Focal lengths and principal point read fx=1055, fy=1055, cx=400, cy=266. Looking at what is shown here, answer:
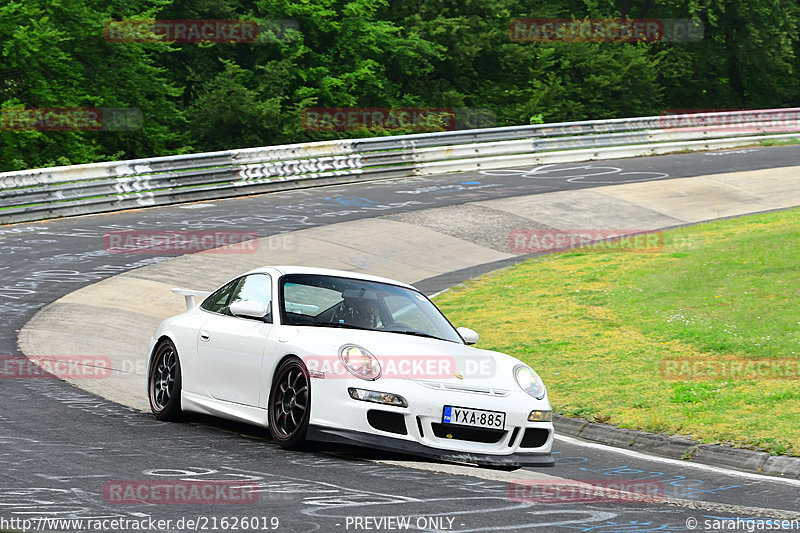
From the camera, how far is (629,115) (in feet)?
166

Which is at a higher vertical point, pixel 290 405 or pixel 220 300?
pixel 220 300

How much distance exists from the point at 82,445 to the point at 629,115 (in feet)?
150

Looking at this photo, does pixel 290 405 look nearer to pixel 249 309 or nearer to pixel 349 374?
pixel 349 374

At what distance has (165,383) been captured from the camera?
945 cm

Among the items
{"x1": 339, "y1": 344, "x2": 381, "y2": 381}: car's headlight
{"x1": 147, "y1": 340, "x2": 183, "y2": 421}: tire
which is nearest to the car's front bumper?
{"x1": 339, "y1": 344, "x2": 381, "y2": 381}: car's headlight

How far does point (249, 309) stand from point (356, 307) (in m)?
0.89

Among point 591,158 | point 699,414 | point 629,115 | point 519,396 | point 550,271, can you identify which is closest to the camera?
point 519,396

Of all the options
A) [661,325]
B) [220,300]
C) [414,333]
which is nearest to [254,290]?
[220,300]

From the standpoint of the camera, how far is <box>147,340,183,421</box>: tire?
9219mm

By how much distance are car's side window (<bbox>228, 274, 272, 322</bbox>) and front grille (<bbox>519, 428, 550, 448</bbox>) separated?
237 centimetres

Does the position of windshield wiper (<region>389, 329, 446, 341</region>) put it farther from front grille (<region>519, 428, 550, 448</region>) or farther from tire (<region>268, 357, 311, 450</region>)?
front grille (<region>519, 428, 550, 448</region>)

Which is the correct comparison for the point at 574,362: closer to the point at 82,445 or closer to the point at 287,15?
the point at 82,445

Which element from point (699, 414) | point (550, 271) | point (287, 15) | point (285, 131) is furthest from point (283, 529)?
point (287, 15)

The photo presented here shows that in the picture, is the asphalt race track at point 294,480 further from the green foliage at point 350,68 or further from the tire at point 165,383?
the green foliage at point 350,68
